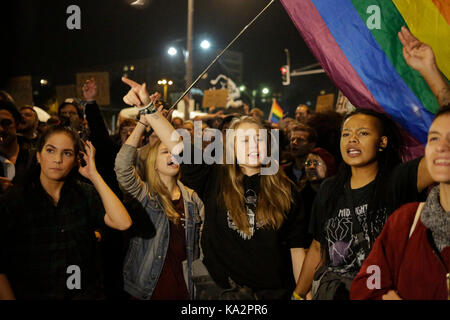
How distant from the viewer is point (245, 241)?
2.72 meters

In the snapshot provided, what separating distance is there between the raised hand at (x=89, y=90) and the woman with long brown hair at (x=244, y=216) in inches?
56.6

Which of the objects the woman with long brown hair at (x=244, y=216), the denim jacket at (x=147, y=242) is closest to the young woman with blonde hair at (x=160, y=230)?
the denim jacket at (x=147, y=242)

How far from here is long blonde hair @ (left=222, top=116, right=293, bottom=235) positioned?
9.09ft

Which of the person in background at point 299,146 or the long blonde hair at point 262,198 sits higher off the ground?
the person in background at point 299,146

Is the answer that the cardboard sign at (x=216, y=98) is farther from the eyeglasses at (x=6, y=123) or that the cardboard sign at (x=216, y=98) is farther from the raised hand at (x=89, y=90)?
the eyeglasses at (x=6, y=123)

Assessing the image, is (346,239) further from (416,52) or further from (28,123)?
(28,123)

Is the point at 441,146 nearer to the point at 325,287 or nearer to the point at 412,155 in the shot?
the point at 412,155

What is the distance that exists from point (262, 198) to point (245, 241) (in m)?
0.34

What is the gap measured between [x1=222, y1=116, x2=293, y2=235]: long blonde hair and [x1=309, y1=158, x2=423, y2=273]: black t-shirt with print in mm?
318

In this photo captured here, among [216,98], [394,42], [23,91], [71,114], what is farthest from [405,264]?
[216,98]

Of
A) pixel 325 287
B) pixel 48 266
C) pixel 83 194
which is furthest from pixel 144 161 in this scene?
pixel 325 287

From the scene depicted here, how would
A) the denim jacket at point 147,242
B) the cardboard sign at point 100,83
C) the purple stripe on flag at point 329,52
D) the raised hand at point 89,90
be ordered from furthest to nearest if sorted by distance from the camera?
the cardboard sign at point 100,83 < the raised hand at point 89,90 < the denim jacket at point 147,242 < the purple stripe on flag at point 329,52

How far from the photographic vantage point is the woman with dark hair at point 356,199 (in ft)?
7.84
